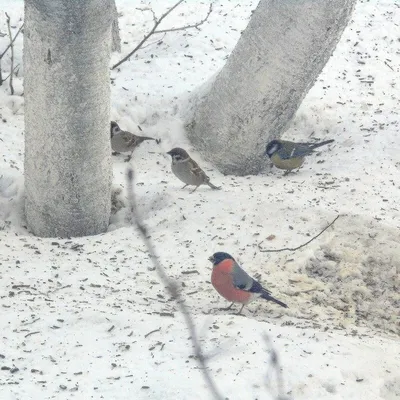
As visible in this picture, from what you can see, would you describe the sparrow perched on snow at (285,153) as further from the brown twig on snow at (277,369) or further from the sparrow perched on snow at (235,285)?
the brown twig on snow at (277,369)

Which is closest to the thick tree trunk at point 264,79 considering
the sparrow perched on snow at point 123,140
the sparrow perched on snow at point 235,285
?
the sparrow perched on snow at point 123,140

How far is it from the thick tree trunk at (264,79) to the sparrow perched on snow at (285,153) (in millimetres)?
203

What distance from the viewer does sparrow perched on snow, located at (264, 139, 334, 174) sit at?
714 centimetres

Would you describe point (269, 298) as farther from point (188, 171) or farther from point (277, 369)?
point (277, 369)

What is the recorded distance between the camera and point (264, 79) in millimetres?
7094

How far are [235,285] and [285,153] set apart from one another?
2.62 m

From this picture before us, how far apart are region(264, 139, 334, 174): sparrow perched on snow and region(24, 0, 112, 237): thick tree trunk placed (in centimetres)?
166

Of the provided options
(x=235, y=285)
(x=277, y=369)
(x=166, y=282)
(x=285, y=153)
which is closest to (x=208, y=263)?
(x=235, y=285)

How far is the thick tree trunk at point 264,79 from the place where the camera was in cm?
681

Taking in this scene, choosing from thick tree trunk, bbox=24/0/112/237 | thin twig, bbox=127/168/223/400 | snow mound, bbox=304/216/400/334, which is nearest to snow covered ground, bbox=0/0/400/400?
snow mound, bbox=304/216/400/334

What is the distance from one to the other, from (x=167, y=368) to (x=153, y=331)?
1.38 ft

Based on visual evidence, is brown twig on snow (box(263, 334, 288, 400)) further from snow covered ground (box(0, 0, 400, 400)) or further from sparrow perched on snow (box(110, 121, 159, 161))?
sparrow perched on snow (box(110, 121, 159, 161))

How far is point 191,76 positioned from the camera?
8703 mm

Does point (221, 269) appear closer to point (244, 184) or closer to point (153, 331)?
point (153, 331)
